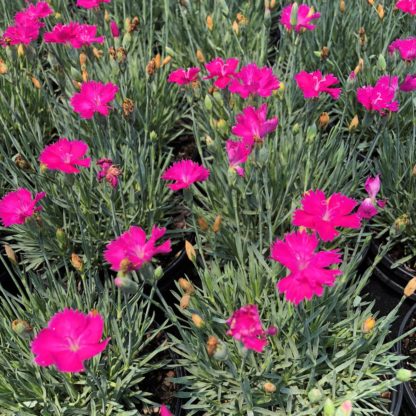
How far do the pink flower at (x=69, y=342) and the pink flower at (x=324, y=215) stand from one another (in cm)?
45

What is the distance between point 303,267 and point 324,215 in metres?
0.15

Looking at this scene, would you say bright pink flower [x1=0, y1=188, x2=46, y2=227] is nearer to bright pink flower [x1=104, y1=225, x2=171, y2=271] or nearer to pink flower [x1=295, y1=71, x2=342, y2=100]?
bright pink flower [x1=104, y1=225, x2=171, y2=271]

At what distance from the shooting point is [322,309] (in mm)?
1185

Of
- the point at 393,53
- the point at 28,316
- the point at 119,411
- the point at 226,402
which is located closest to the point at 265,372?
the point at 226,402

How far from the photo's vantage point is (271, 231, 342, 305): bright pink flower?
33.4 inches

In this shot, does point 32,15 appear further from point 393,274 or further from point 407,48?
point 393,274

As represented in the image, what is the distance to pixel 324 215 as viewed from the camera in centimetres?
97

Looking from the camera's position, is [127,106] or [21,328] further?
[127,106]

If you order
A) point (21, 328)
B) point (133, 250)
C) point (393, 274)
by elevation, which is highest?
point (133, 250)

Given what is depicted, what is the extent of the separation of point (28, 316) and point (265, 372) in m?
0.65

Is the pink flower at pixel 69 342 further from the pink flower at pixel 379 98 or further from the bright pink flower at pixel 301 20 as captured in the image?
the bright pink flower at pixel 301 20

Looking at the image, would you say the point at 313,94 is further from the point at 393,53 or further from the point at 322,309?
the point at 322,309

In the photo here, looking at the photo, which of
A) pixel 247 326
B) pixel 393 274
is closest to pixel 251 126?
pixel 247 326

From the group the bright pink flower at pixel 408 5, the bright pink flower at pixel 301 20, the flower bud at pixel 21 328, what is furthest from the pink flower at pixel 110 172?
the bright pink flower at pixel 408 5
